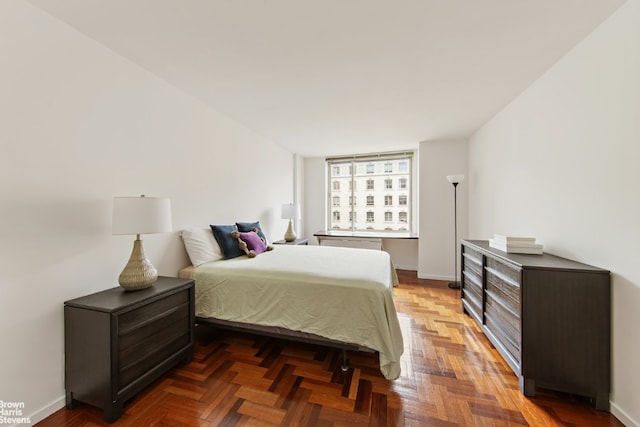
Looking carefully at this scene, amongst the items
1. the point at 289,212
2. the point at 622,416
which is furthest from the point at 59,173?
the point at 622,416

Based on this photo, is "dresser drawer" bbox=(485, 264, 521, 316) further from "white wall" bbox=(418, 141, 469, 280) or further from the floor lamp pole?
"white wall" bbox=(418, 141, 469, 280)

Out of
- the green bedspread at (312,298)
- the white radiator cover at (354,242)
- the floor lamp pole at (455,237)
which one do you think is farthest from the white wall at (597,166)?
the white radiator cover at (354,242)

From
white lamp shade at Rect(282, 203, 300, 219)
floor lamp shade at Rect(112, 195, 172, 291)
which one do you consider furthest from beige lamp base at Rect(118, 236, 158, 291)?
white lamp shade at Rect(282, 203, 300, 219)

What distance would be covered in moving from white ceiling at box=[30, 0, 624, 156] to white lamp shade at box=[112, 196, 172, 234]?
115 cm

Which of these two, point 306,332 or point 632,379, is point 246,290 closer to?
point 306,332

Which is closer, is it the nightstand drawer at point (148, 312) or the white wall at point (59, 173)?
the white wall at point (59, 173)

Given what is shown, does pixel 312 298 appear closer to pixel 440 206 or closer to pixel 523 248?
pixel 523 248

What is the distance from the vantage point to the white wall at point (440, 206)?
4.18 m

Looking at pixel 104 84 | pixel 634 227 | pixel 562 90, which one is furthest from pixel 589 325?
pixel 104 84

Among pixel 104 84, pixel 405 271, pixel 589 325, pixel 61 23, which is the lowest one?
pixel 405 271

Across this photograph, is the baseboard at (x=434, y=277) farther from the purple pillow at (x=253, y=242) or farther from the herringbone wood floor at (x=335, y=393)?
the purple pillow at (x=253, y=242)

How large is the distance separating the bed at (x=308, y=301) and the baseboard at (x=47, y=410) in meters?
0.92

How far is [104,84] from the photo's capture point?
182 centimetres

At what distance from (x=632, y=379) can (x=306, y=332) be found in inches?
76.8
